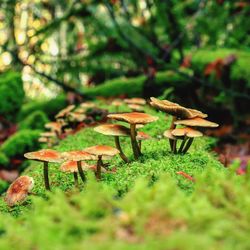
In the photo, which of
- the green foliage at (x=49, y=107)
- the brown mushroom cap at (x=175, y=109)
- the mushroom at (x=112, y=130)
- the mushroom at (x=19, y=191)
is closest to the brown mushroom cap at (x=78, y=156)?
the mushroom at (x=112, y=130)

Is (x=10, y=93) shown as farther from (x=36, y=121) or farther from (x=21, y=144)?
(x=21, y=144)

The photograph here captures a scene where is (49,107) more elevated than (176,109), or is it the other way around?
(176,109)

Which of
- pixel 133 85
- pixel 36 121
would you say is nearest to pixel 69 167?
pixel 36 121

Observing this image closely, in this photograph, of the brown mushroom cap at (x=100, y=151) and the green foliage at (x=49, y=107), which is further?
the green foliage at (x=49, y=107)

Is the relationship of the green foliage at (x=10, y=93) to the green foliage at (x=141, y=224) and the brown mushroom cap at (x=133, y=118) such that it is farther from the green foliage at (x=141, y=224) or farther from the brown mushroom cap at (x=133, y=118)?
the green foliage at (x=141, y=224)

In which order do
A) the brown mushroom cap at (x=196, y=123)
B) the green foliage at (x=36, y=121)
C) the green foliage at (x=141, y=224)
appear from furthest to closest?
the green foliage at (x=36, y=121)
the brown mushroom cap at (x=196, y=123)
the green foliage at (x=141, y=224)

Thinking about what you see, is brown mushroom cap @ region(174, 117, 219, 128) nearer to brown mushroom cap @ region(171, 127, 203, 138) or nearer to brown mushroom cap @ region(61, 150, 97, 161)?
brown mushroom cap @ region(171, 127, 203, 138)
